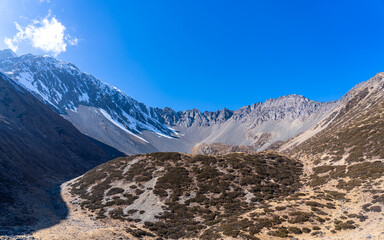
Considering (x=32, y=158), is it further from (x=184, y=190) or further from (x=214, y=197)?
(x=214, y=197)

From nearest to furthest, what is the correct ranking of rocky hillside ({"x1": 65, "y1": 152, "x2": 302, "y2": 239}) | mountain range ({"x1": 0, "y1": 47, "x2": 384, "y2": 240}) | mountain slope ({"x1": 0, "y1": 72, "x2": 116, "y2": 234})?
mountain range ({"x1": 0, "y1": 47, "x2": 384, "y2": 240})
rocky hillside ({"x1": 65, "y1": 152, "x2": 302, "y2": 239})
mountain slope ({"x1": 0, "y1": 72, "x2": 116, "y2": 234})

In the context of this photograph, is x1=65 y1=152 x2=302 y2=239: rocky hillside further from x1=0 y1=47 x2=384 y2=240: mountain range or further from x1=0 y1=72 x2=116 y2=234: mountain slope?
x1=0 y1=72 x2=116 y2=234: mountain slope

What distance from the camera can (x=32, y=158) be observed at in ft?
234

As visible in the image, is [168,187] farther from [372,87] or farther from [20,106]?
[372,87]

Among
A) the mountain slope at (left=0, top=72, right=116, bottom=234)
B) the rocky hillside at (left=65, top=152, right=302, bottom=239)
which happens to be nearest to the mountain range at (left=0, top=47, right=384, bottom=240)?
the rocky hillside at (left=65, top=152, right=302, bottom=239)

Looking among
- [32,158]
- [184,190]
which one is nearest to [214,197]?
[184,190]

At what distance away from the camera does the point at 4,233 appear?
20.5m

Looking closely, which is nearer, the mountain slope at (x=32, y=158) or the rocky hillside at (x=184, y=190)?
the rocky hillside at (x=184, y=190)

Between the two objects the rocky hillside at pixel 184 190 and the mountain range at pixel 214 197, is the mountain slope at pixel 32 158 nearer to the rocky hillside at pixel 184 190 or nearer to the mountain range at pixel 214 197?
the mountain range at pixel 214 197

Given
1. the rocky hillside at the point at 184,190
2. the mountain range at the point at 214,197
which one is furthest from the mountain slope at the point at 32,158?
the rocky hillside at the point at 184,190

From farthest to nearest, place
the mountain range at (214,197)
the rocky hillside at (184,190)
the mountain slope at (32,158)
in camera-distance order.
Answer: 1. the mountain slope at (32,158)
2. the rocky hillside at (184,190)
3. the mountain range at (214,197)

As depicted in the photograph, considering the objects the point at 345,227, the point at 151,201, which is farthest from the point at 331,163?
the point at 151,201

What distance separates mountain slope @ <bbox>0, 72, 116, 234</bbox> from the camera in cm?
3052

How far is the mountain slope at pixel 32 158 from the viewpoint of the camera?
100 feet
